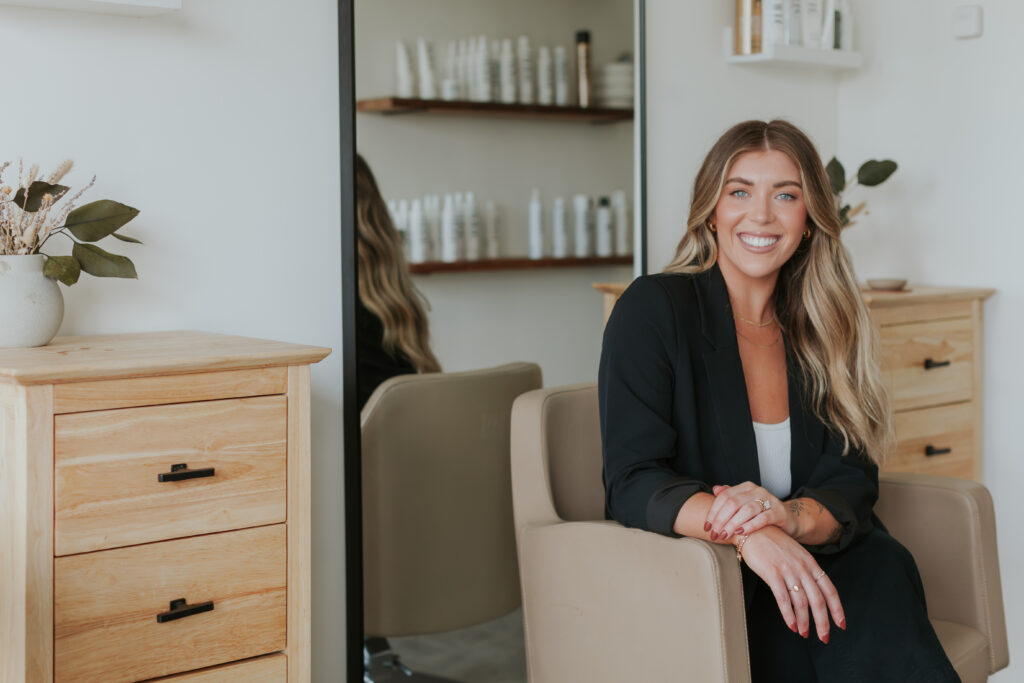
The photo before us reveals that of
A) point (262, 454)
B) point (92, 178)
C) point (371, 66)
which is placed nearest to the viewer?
point (262, 454)

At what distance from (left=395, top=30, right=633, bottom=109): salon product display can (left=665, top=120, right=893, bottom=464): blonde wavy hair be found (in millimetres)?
573

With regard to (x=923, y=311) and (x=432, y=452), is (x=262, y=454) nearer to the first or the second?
(x=432, y=452)

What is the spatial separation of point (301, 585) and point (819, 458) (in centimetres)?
97

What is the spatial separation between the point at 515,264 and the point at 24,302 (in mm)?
1111

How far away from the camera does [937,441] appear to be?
2.94 meters

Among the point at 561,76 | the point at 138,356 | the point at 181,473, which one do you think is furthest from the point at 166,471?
the point at 561,76

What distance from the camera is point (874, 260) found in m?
3.34

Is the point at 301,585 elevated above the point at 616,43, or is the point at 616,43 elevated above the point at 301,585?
the point at 616,43

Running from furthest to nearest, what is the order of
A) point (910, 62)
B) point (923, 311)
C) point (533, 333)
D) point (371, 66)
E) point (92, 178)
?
1. point (910, 62)
2. point (923, 311)
3. point (533, 333)
4. point (371, 66)
5. point (92, 178)

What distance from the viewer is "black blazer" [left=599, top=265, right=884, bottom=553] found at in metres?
1.85

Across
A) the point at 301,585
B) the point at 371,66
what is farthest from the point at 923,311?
the point at 301,585

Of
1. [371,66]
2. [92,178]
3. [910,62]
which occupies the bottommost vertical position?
[92,178]

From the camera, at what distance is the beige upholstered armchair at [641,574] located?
1.64m

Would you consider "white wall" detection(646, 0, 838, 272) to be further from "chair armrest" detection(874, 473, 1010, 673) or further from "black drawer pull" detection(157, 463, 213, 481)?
"black drawer pull" detection(157, 463, 213, 481)
